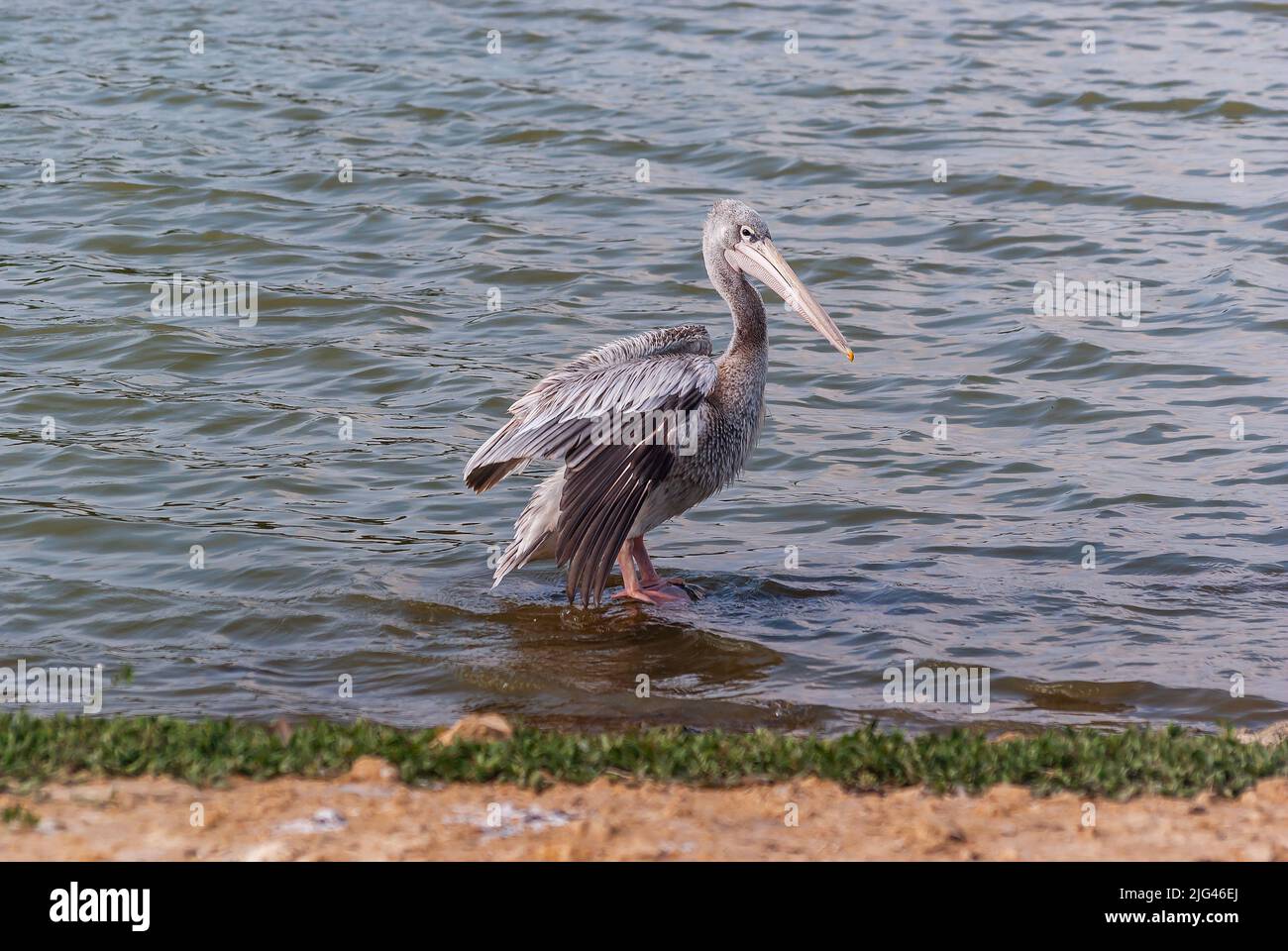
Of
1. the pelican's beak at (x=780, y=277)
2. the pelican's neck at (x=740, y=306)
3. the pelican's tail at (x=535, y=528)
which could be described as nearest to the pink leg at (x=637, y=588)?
the pelican's tail at (x=535, y=528)

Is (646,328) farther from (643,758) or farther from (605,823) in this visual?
(605,823)

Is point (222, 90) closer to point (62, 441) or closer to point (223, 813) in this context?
point (62, 441)

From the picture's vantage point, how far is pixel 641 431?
24.4 ft

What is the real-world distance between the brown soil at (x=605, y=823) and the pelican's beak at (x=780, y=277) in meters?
3.33

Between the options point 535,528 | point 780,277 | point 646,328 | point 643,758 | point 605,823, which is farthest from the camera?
point 646,328

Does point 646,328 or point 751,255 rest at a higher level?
point 751,255

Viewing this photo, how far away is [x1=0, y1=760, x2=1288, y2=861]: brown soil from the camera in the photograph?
4.40 m

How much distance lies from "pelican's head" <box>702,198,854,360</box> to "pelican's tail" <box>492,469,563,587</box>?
1430mm

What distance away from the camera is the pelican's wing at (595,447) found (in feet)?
23.8

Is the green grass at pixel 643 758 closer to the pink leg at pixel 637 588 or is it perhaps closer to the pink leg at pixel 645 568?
the pink leg at pixel 637 588

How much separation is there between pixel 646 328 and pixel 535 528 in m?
3.60

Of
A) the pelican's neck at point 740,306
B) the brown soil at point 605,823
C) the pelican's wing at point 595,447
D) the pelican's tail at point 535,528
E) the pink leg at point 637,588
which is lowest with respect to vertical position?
the brown soil at point 605,823

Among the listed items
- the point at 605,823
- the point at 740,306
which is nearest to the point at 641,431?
the point at 740,306
